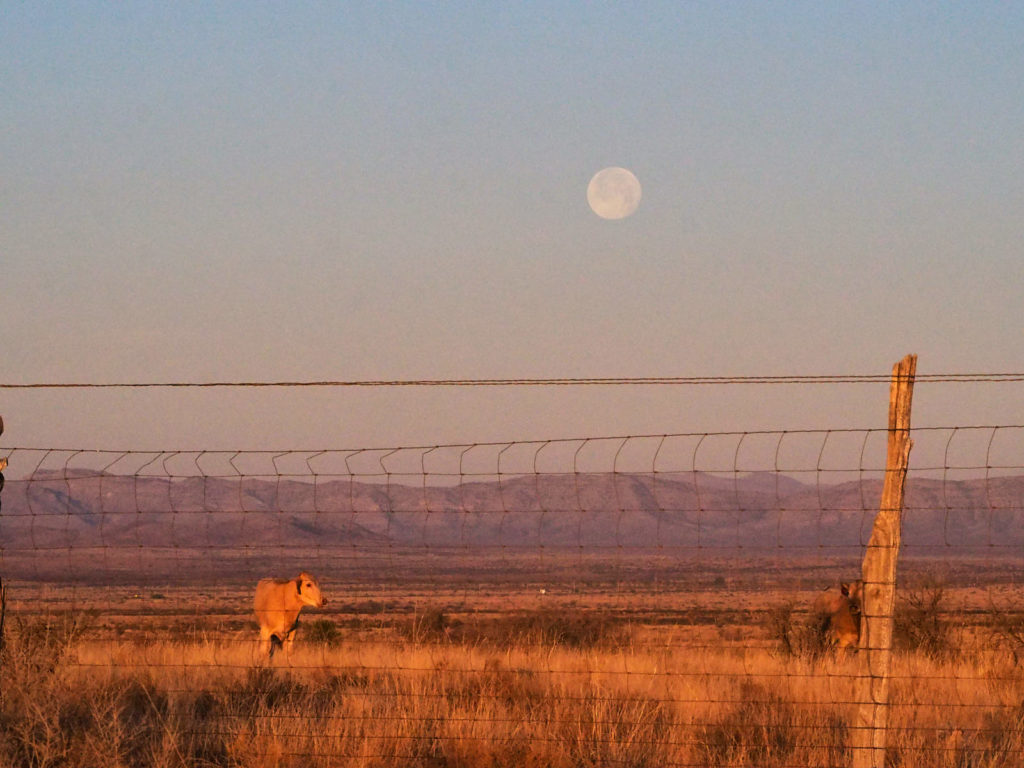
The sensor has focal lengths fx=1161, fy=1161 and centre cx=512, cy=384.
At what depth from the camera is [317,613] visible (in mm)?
40469

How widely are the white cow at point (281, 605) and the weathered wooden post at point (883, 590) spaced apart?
12.9m

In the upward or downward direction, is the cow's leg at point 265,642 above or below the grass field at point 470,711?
below

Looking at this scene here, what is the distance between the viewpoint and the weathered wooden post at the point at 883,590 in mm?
7547

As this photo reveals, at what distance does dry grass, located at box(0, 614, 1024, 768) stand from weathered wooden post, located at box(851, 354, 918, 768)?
813mm

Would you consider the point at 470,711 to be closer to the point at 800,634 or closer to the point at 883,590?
the point at 883,590

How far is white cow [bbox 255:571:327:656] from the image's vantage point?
19.9 m

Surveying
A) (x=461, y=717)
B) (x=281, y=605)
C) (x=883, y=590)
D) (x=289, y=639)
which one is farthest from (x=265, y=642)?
(x=883, y=590)

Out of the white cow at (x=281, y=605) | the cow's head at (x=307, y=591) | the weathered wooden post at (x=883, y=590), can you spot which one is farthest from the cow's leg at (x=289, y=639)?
the weathered wooden post at (x=883, y=590)

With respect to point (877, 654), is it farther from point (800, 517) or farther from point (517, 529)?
point (800, 517)

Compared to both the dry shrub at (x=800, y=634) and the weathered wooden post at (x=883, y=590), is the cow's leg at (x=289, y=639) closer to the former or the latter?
the dry shrub at (x=800, y=634)

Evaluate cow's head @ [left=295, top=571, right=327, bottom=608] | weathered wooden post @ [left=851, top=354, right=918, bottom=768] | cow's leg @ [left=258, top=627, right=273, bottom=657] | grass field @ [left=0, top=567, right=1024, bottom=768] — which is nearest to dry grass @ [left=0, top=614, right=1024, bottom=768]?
grass field @ [left=0, top=567, right=1024, bottom=768]

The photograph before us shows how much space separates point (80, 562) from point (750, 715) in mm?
98491

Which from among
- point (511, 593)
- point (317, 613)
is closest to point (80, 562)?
point (511, 593)

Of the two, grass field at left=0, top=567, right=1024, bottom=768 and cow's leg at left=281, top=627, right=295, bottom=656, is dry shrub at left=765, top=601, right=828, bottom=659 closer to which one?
grass field at left=0, top=567, right=1024, bottom=768
